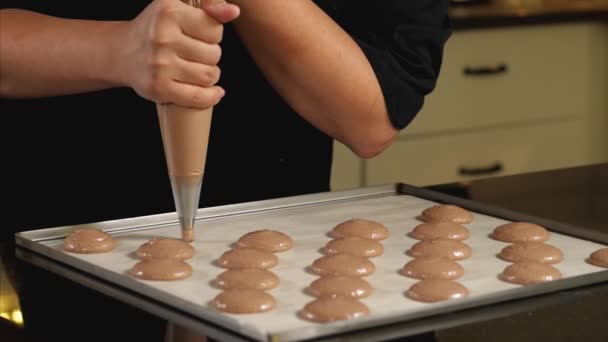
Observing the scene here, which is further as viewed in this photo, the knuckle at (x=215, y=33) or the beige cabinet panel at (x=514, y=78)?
the beige cabinet panel at (x=514, y=78)

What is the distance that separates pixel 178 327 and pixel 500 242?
1.32ft

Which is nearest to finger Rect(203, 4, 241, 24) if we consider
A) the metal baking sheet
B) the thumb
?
the thumb

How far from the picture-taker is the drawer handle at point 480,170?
9.73 ft

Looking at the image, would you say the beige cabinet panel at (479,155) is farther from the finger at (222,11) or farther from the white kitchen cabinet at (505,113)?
the finger at (222,11)

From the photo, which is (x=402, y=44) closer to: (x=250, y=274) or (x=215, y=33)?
(x=215, y=33)

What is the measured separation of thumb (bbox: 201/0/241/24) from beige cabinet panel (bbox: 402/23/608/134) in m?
1.79

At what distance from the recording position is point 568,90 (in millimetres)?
3145

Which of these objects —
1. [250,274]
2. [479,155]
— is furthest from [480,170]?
[250,274]

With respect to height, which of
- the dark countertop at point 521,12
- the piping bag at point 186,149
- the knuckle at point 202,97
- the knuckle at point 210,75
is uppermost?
the dark countertop at point 521,12

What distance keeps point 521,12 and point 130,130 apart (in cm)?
168

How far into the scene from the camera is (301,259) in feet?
3.60

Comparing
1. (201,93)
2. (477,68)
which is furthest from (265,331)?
(477,68)

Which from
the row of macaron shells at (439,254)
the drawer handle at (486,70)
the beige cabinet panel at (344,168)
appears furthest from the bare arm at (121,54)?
the drawer handle at (486,70)

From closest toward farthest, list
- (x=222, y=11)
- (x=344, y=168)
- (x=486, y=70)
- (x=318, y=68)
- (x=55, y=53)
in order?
1. (x=222, y=11)
2. (x=55, y=53)
3. (x=318, y=68)
4. (x=344, y=168)
5. (x=486, y=70)
